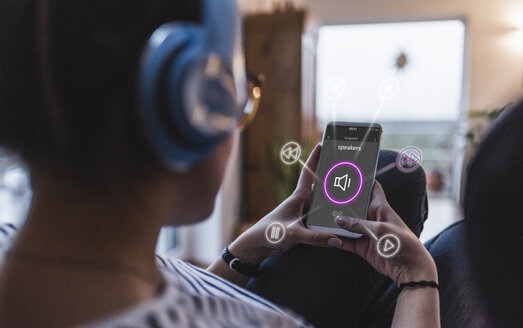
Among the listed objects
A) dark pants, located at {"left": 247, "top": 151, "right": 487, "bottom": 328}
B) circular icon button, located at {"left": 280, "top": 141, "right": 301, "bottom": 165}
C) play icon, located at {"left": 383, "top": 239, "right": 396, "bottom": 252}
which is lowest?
dark pants, located at {"left": 247, "top": 151, "right": 487, "bottom": 328}

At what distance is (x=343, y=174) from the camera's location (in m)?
0.69

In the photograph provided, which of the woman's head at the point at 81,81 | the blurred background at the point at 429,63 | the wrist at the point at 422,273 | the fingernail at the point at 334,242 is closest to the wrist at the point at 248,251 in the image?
the fingernail at the point at 334,242

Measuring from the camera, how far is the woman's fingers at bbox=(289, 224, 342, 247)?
0.66 meters

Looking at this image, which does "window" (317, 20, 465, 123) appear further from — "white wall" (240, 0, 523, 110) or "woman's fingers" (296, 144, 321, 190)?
"woman's fingers" (296, 144, 321, 190)

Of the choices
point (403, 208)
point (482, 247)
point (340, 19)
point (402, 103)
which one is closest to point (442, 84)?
point (402, 103)

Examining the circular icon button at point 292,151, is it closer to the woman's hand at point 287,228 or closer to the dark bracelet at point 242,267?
the woman's hand at point 287,228

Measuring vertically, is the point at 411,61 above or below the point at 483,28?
below

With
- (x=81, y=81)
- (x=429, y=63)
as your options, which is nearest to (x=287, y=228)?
(x=81, y=81)

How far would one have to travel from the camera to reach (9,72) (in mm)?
373

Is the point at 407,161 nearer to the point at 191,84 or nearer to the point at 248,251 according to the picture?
the point at 248,251

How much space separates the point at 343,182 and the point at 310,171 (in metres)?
0.05

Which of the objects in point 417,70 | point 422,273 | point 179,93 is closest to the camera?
point 179,93

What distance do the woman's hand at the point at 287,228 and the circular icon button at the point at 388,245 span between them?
83mm

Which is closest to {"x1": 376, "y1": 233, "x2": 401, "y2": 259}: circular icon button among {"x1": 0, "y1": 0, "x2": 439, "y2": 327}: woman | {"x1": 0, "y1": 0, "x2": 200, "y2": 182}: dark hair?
{"x1": 0, "y1": 0, "x2": 439, "y2": 327}: woman
